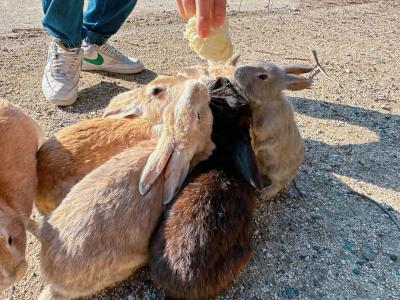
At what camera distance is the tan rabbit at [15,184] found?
213cm

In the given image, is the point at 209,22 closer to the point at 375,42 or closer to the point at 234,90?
the point at 234,90

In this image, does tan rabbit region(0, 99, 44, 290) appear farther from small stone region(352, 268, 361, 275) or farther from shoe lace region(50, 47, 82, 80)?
small stone region(352, 268, 361, 275)

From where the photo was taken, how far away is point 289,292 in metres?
2.43

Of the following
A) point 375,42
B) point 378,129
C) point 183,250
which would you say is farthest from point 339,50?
point 183,250

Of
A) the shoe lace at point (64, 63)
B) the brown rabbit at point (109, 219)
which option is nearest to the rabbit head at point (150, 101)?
the brown rabbit at point (109, 219)

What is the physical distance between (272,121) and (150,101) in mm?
774

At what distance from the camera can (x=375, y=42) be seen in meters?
5.61

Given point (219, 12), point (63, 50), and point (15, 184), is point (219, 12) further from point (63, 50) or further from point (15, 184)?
point (15, 184)

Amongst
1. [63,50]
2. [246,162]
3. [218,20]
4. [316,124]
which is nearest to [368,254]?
[246,162]

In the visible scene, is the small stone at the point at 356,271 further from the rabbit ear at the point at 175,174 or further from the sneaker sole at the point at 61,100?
the sneaker sole at the point at 61,100

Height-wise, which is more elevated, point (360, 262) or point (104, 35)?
point (104, 35)

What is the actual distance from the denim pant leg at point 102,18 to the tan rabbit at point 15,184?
1849 mm

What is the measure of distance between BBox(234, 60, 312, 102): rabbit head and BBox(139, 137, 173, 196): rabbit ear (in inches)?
31.6

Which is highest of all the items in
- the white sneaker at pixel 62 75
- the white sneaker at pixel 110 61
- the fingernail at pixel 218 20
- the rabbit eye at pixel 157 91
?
the fingernail at pixel 218 20
